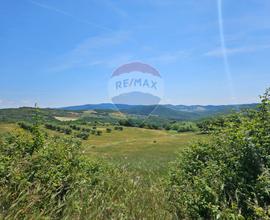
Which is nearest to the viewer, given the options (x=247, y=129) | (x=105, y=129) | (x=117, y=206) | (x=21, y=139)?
(x=117, y=206)

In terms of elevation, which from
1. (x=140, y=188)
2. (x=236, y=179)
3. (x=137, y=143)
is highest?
(x=236, y=179)

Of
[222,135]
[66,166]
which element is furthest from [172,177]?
[66,166]

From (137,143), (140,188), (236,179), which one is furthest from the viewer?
(137,143)

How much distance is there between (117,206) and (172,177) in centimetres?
404

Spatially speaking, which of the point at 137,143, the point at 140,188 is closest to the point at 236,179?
the point at 140,188

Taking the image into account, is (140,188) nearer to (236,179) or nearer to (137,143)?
(236,179)

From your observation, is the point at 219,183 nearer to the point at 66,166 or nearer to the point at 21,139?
the point at 66,166

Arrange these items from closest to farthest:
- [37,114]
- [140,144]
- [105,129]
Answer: [37,114], [140,144], [105,129]

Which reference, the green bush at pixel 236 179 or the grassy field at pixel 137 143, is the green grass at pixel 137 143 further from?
the green bush at pixel 236 179

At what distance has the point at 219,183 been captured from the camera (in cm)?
568

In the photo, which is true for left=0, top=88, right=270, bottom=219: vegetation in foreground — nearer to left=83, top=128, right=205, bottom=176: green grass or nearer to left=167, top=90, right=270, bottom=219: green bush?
left=167, top=90, right=270, bottom=219: green bush

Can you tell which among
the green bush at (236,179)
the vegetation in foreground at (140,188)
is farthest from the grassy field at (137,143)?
the green bush at (236,179)

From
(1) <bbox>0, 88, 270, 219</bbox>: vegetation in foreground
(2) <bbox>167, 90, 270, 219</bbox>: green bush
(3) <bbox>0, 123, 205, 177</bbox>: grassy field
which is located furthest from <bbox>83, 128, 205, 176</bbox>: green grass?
(2) <bbox>167, 90, 270, 219</bbox>: green bush

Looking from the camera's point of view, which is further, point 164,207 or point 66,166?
point 66,166
